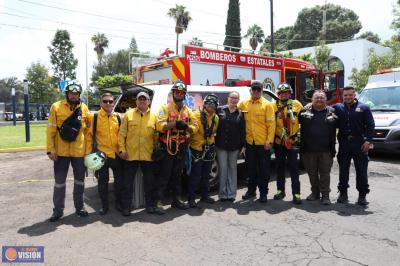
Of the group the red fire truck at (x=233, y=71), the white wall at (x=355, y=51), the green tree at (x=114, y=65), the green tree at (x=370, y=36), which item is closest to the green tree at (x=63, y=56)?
the green tree at (x=114, y=65)

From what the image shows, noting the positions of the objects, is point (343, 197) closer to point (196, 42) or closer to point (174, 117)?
point (174, 117)

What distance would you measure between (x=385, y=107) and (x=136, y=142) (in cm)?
781

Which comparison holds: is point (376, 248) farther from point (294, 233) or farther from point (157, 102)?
point (157, 102)

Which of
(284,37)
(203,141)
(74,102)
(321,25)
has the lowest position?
(203,141)

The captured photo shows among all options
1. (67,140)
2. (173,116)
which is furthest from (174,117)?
(67,140)

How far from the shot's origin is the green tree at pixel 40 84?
149 ft

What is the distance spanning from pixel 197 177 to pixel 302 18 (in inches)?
2880

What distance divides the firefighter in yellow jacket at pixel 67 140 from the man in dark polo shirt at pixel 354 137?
156 inches

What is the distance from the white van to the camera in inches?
353

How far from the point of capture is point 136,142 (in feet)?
16.9

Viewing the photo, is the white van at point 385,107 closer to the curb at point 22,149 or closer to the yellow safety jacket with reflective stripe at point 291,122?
the yellow safety jacket with reflective stripe at point 291,122

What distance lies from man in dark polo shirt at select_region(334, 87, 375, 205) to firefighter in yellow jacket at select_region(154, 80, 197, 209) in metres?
2.42

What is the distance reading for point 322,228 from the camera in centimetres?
466

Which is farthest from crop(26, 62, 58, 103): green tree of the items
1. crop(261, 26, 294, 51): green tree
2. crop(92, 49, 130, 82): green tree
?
crop(261, 26, 294, 51): green tree
